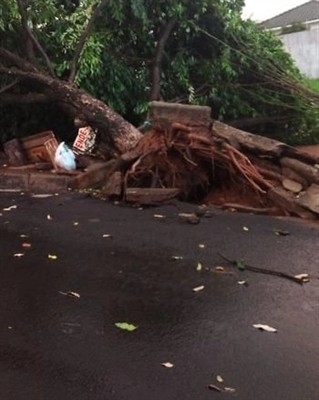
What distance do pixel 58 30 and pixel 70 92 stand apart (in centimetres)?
153

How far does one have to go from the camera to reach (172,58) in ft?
34.4

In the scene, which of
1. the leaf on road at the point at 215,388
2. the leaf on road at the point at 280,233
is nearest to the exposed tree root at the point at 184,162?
the leaf on road at the point at 280,233

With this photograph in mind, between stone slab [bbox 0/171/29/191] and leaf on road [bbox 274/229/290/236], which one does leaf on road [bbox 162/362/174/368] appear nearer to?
leaf on road [bbox 274/229/290/236]

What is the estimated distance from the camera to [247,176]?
679 centimetres

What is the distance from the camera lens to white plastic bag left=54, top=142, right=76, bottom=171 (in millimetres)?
8297

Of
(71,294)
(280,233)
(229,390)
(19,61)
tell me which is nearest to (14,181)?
(19,61)

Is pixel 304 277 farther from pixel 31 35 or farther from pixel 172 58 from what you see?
pixel 172 58

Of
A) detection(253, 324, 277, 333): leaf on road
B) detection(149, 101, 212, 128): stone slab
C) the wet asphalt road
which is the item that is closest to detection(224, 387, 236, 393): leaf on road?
the wet asphalt road

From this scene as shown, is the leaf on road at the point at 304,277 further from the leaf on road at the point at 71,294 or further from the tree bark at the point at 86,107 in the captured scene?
the tree bark at the point at 86,107

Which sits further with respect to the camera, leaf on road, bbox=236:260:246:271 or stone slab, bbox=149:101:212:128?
stone slab, bbox=149:101:212:128

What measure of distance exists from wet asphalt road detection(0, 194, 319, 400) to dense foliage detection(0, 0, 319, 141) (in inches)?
172

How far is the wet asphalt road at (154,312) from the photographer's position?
297cm

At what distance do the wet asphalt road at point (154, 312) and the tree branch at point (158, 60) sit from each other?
14.1ft

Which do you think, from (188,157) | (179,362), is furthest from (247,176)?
(179,362)
